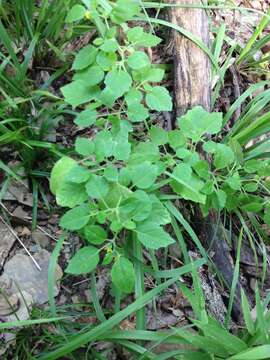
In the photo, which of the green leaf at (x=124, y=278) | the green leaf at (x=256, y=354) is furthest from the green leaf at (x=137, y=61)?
the green leaf at (x=256, y=354)

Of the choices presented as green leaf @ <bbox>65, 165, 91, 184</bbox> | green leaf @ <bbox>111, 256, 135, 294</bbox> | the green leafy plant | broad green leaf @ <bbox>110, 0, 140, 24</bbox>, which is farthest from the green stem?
broad green leaf @ <bbox>110, 0, 140, 24</bbox>

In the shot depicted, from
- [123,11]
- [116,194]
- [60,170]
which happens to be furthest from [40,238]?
[123,11]

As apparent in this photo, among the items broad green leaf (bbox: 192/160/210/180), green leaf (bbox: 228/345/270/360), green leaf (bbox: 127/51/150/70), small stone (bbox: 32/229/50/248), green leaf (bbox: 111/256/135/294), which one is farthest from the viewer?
→ small stone (bbox: 32/229/50/248)

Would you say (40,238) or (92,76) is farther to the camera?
(40,238)

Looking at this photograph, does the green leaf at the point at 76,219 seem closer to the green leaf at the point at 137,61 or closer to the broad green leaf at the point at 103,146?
the broad green leaf at the point at 103,146

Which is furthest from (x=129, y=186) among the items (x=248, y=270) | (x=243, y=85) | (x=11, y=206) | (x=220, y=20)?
(x=220, y=20)

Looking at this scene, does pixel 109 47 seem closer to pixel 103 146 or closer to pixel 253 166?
pixel 103 146

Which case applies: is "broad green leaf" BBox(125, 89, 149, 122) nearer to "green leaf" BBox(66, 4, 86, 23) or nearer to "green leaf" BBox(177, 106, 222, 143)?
"green leaf" BBox(177, 106, 222, 143)
